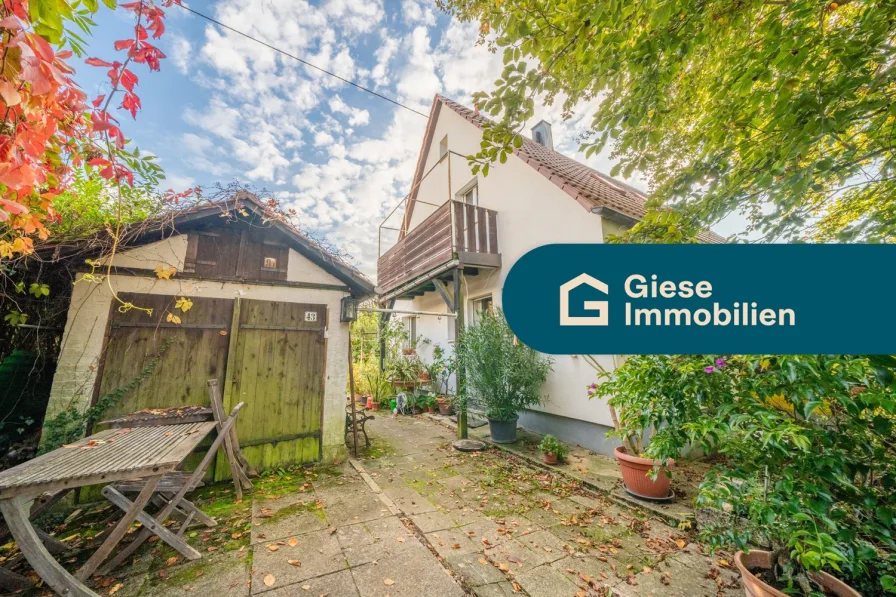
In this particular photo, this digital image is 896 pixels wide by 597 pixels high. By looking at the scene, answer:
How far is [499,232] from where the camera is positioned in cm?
779

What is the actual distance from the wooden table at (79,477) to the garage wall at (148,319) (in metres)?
1.37

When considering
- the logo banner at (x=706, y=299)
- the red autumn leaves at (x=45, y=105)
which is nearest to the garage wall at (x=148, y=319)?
the red autumn leaves at (x=45, y=105)

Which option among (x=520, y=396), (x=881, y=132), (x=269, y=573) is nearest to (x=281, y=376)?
(x=269, y=573)

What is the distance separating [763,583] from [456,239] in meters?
6.16

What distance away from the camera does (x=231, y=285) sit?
4648 mm

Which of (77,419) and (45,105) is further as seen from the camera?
(77,419)

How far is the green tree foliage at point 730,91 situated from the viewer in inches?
71.2

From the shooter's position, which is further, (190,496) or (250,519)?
(190,496)

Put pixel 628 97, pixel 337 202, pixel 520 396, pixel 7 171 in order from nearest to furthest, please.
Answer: pixel 7 171, pixel 628 97, pixel 520 396, pixel 337 202

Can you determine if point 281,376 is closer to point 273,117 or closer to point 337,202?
point 273,117

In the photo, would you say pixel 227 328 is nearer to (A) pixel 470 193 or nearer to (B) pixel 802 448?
(B) pixel 802 448

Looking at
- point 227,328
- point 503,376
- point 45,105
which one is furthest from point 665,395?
point 227,328

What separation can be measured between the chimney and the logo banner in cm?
960

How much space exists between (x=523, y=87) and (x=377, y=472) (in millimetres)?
4876
